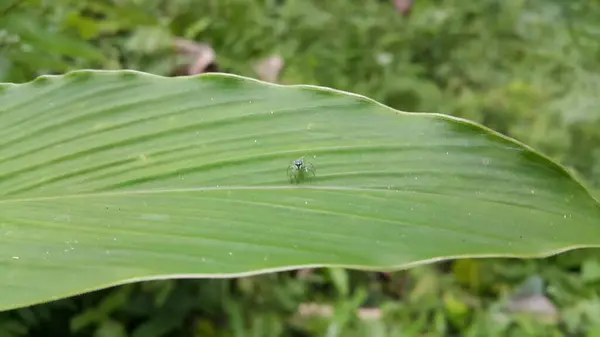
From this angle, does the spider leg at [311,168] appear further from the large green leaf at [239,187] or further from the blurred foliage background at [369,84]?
the blurred foliage background at [369,84]

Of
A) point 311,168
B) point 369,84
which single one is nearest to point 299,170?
point 311,168

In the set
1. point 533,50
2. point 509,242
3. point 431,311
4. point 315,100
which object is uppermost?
point 533,50

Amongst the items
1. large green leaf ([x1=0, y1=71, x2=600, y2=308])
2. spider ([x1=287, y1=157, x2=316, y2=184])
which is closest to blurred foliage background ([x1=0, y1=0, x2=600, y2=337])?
large green leaf ([x1=0, y1=71, x2=600, y2=308])

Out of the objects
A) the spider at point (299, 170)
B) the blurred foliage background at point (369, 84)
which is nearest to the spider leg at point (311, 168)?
the spider at point (299, 170)

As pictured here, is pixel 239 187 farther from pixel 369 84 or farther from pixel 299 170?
pixel 369 84

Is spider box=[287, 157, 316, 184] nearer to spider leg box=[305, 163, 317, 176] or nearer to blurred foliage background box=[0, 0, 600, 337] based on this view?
spider leg box=[305, 163, 317, 176]

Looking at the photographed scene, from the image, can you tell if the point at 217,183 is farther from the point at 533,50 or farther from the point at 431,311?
the point at 533,50

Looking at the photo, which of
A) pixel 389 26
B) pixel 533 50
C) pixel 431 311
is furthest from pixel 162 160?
pixel 533 50
